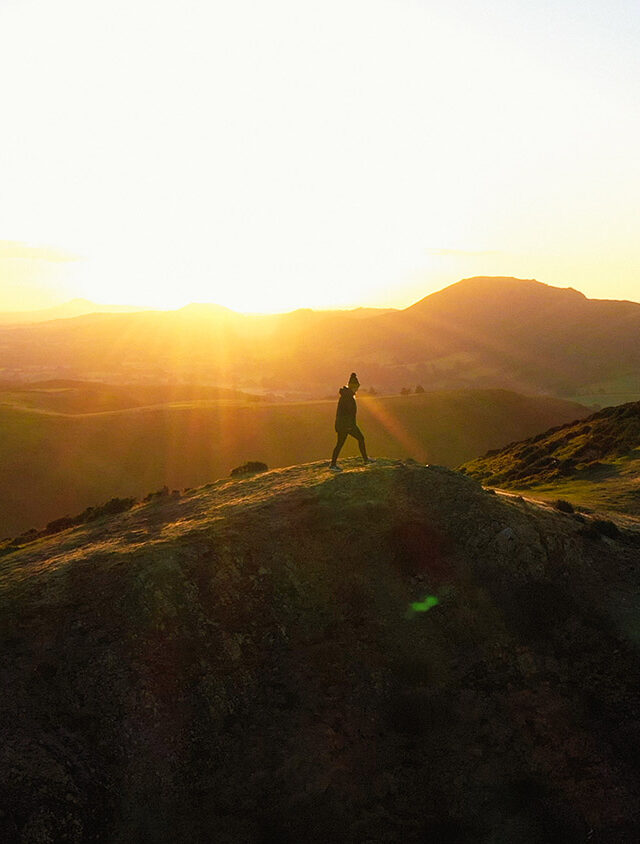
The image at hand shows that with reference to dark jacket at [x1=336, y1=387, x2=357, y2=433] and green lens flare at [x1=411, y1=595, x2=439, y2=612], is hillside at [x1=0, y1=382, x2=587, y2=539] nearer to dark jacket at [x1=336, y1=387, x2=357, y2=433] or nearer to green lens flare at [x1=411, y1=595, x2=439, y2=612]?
dark jacket at [x1=336, y1=387, x2=357, y2=433]

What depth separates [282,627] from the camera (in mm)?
12195

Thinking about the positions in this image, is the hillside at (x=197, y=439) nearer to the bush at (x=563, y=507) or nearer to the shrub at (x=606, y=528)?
the bush at (x=563, y=507)

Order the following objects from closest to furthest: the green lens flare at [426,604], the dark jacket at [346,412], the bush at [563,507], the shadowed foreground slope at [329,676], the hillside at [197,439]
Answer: the shadowed foreground slope at [329,676] → the green lens flare at [426,604] → the dark jacket at [346,412] → the bush at [563,507] → the hillside at [197,439]

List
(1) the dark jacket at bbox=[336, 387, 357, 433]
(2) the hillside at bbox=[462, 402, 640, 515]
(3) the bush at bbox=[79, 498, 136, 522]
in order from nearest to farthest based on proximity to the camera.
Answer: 1. (1) the dark jacket at bbox=[336, 387, 357, 433]
2. (3) the bush at bbox=[79, 498, 136, 522]
3. (2) the hillside at bbox=[462, 402, 640, 515]

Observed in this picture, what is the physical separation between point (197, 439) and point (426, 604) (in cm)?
5148

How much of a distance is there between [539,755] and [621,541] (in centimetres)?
782

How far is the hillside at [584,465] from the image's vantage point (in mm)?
23047

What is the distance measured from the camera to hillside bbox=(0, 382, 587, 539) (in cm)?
4812

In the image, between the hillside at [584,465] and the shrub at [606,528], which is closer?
the shrub at [606,528]

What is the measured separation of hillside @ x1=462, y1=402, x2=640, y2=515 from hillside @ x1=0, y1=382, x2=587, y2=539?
24238mm

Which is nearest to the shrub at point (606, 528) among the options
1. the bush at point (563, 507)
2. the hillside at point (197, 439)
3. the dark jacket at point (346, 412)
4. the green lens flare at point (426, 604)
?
the bush at point (563, 507)

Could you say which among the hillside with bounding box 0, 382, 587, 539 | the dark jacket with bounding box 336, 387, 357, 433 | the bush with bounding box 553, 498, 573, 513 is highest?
the dark jacket with bounding box 336, 387, 357, 433

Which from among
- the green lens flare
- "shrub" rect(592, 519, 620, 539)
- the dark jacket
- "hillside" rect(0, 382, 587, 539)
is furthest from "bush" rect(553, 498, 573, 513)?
"hillside" rect(0, 382, 587, 539)

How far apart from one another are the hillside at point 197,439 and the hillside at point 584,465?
24.2 meters
